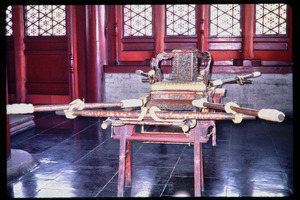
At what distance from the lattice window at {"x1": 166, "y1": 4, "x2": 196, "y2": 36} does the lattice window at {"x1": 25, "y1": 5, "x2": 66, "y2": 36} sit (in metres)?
2.29

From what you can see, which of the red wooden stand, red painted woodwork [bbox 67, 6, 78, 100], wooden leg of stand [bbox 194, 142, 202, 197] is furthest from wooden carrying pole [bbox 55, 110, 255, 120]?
→ red painted woodwork [bbox 67, 6, 78, 100]

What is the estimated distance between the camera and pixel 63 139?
5.97m

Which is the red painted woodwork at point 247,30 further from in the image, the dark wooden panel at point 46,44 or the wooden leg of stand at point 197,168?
the wooden leg of stand at point 197,168

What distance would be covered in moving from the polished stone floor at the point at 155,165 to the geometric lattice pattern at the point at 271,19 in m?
2.31

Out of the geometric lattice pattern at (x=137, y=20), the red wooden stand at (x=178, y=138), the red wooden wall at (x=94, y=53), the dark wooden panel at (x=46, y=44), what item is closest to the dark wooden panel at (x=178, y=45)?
the red wooden wall at (x=94, y=53)

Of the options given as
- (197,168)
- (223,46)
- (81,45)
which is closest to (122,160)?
(197,168)

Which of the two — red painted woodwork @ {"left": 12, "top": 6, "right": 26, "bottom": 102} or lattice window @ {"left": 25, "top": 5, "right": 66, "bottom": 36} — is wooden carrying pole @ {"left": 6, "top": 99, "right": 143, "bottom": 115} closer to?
lattice window @ {"left": 25, "top": 5, "right": 66, "bottom": 36}

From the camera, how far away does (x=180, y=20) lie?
27.4 ft

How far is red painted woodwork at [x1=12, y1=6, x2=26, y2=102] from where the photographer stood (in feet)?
27.7

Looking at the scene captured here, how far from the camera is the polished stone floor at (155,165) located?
383 cm

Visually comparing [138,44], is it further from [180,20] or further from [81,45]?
[81,45]

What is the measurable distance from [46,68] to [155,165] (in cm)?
490
